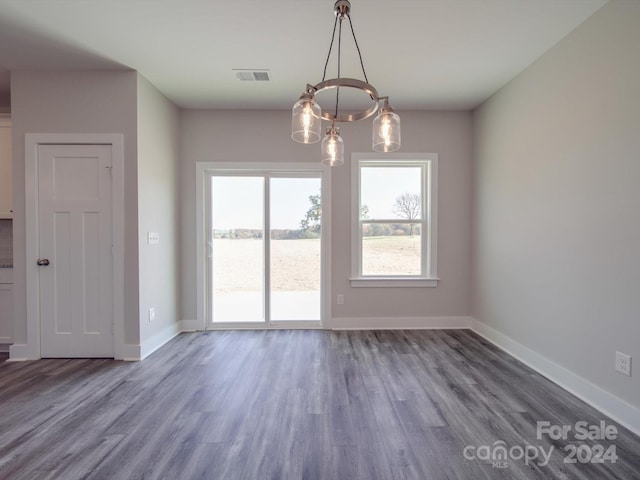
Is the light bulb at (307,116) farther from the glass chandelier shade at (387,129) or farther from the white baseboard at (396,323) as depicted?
the white baseboard at (396,323)

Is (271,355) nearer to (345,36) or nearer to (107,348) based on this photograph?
(107,348)

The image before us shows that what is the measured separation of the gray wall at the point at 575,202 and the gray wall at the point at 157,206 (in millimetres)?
3860

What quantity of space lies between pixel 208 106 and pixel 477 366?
421 centimetres

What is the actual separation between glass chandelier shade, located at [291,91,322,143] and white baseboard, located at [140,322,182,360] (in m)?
2.75

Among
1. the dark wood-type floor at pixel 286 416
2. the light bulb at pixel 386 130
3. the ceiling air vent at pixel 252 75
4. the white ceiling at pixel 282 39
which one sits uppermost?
the white ceiling at pixel 282 39

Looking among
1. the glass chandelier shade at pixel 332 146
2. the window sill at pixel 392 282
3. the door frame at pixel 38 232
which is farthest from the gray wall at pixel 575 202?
the door frame at pixel 38 232

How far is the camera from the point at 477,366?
8.89ft

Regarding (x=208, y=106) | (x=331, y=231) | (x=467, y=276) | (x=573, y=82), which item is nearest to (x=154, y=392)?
Answer: (x=331, y=231)

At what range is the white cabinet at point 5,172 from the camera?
127 inches

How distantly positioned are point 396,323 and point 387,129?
113 inches

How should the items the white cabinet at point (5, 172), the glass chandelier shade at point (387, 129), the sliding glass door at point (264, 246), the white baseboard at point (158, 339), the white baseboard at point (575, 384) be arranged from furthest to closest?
the sliding glass door at point (264, 246), the white cabinet at point (5, 172), the white baseboard at point (158, 339), the white baseboard at point (575, 384), the glass chandelier shade at point (387, 129)

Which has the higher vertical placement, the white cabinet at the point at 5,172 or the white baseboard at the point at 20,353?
the white cabinet at the point at 5,172

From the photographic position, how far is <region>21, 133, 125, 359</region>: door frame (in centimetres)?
283

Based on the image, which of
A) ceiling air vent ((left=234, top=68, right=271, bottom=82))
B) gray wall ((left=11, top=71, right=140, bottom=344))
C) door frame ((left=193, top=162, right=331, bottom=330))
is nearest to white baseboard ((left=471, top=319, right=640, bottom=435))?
door frame ((left=193, top=162, right=331, bottom=330))
